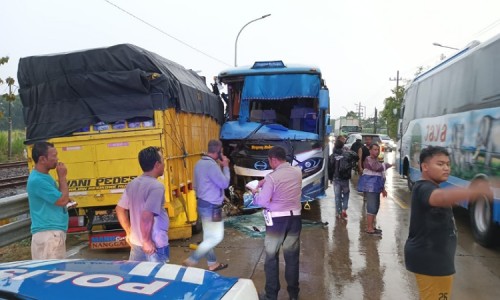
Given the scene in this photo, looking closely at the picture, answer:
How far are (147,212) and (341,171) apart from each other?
568 cm

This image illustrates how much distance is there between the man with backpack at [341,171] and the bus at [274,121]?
30cm

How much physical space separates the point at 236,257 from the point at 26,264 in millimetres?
4087

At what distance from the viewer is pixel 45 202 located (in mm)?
4008

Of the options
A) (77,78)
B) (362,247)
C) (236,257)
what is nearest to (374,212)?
(362,247)

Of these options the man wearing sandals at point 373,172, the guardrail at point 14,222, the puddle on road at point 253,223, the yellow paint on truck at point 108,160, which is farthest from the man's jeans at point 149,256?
the man wearing sandals at point 373,172

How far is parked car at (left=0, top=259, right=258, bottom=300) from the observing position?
192 centimetres

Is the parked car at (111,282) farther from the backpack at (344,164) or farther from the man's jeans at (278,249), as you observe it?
the backpack at (344,164)

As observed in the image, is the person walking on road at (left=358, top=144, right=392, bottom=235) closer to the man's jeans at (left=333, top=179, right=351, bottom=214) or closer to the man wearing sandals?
the man wearing sandals

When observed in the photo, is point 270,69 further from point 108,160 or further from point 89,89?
point 108,160

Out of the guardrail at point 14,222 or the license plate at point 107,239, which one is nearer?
the guardrail at point 14,222

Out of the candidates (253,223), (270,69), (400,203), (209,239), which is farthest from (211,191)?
(400,203)

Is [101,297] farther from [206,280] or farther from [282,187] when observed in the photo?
[282,187]

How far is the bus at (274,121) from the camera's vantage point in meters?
8.68

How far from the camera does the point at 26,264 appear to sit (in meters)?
2.44
